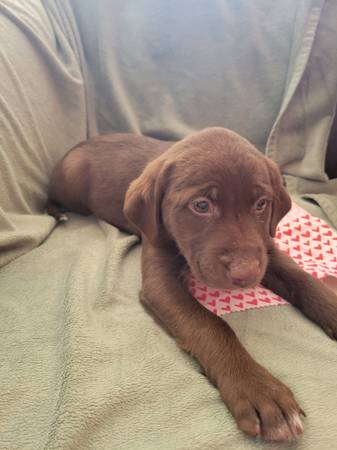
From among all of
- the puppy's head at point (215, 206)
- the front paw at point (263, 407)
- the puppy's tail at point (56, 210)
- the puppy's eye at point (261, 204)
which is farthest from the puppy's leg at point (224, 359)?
the puppy's tail at point (56, 210)

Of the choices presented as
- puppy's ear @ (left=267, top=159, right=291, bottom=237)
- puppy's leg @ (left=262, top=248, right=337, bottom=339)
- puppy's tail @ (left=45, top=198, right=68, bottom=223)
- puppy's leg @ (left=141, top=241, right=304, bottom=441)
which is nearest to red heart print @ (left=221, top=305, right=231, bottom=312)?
puppy's leg @ (left=141, top=241, right=304, bottom=441)

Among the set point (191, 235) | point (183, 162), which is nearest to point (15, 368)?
point (191, 235)

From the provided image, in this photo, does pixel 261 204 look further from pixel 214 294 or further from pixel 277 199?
pixel 214 294

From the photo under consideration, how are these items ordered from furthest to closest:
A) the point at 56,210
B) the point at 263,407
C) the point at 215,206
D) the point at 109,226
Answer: the point at 56,210
the point at 109,226
the point at 215,206
the point at 263,407

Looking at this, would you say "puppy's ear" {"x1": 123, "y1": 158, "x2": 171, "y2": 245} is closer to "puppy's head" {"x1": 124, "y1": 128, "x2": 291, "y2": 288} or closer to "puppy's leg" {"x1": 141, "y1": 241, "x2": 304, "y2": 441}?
"puppy's head" {"x1": 124, "y1": 128, "x2": 291, "y2": 288}

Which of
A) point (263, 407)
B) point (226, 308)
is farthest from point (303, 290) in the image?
point (263, 407)

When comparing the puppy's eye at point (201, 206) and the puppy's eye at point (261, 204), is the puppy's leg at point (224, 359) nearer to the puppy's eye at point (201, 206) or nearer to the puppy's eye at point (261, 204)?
the puppy's eye at point (201, 206)
